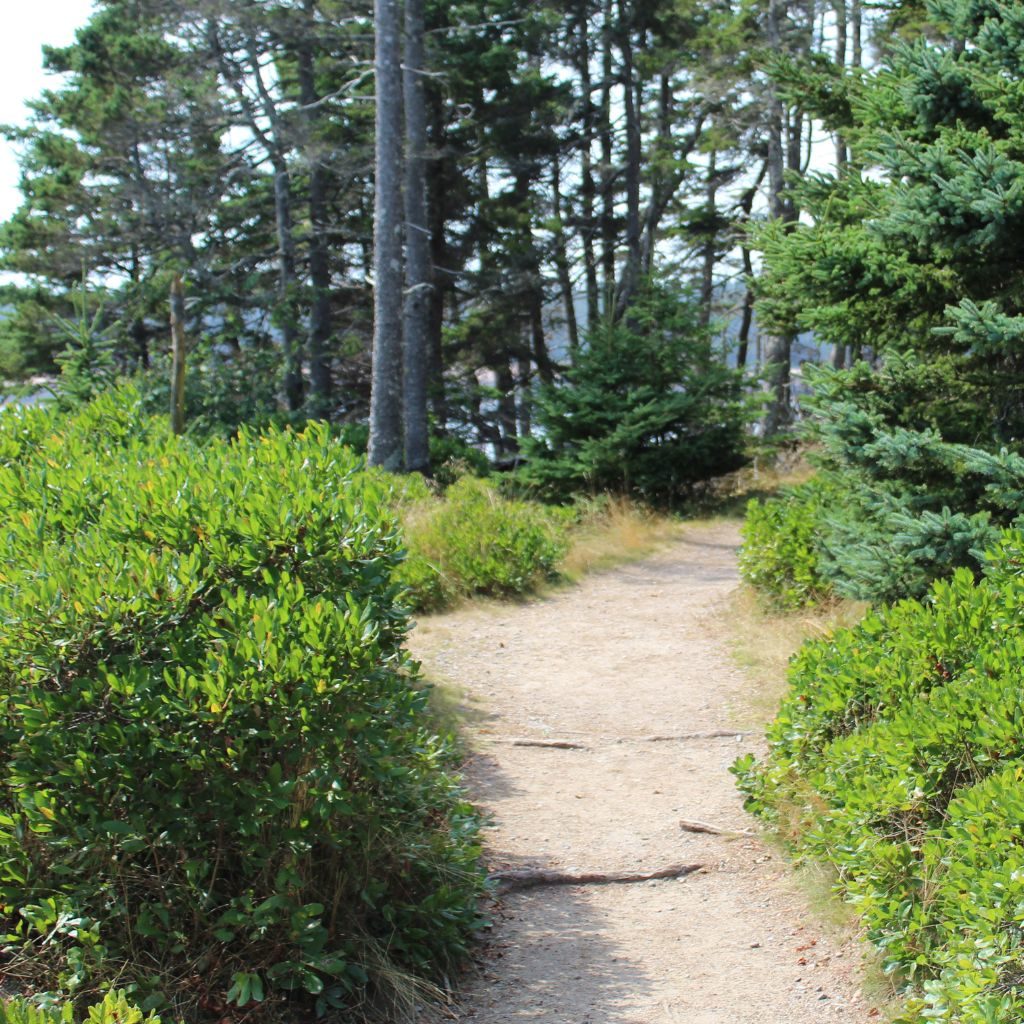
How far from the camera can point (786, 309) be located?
7.76 m

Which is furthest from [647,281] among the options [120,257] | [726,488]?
[120,257]

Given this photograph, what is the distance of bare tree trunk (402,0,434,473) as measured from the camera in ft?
53.0

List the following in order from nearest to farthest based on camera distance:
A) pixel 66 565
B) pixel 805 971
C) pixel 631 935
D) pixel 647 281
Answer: pixel 66 565 → pixel 805 971 → pixel 631 935 → pixel 647 281

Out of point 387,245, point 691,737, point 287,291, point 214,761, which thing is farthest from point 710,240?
point 214,761

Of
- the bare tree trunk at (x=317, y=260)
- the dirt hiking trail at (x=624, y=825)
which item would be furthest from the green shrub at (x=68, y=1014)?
the bare tree trunk at (x=317, y=260)

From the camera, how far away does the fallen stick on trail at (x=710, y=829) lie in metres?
5.18

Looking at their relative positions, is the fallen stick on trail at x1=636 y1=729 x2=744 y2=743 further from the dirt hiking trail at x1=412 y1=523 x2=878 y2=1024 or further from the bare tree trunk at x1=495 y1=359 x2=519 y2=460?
the bare tree trunk at x1=495 y1=359 x2=519 y2=460

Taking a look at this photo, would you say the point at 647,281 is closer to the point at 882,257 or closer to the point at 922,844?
the point at 882,257

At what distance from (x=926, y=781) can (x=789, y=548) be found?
499cm

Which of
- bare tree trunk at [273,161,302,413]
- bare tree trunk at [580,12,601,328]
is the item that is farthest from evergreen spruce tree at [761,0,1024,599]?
bare tree trunk at [580,12,601,328]

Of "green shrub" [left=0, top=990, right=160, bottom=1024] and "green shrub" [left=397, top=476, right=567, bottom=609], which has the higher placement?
"green shrub" [left=397, top=476, right=567, bottom=609]

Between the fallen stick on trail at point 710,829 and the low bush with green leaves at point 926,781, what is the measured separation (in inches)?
7.2

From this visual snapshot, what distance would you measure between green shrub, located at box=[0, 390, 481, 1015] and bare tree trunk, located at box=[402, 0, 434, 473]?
12.4 m

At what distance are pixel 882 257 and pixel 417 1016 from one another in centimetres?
491
